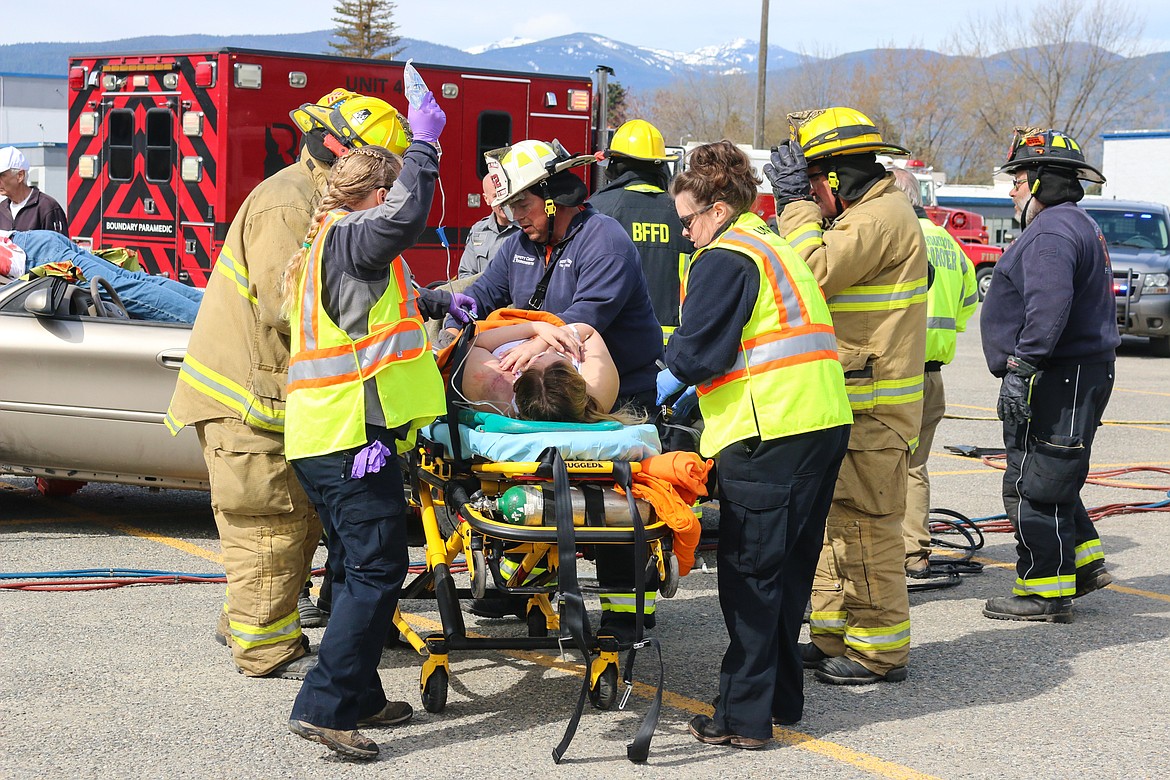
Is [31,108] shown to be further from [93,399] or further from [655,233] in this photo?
[655,233]

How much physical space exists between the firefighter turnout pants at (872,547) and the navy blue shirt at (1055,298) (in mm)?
1427

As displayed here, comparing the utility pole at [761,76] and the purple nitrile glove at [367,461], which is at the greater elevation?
the utility pole at [761,76]

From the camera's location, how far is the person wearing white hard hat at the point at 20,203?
9742 mm

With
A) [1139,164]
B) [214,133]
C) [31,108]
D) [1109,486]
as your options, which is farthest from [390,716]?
[31,108]

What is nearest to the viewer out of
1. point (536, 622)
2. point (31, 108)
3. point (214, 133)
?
point (536, 622)

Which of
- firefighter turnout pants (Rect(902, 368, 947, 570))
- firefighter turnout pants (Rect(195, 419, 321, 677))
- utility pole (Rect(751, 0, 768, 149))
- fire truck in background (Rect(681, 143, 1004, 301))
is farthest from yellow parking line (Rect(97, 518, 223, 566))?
utility pole (Rect(751, 0, 768, 149))

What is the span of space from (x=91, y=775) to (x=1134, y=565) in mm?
5766

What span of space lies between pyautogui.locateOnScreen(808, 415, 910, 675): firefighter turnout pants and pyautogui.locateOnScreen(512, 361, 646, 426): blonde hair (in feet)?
3.82

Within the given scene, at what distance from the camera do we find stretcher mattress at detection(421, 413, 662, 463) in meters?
4.51

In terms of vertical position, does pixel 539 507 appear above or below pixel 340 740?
above

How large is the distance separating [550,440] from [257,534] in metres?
1.39

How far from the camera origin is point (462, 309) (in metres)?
5.08

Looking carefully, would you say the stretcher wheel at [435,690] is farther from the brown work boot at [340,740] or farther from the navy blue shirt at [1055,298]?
the navy blue shirt at [1055,298]

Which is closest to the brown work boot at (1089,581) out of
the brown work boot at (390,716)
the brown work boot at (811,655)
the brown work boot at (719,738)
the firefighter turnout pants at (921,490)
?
the firefighter turnout pants at (921,490)
